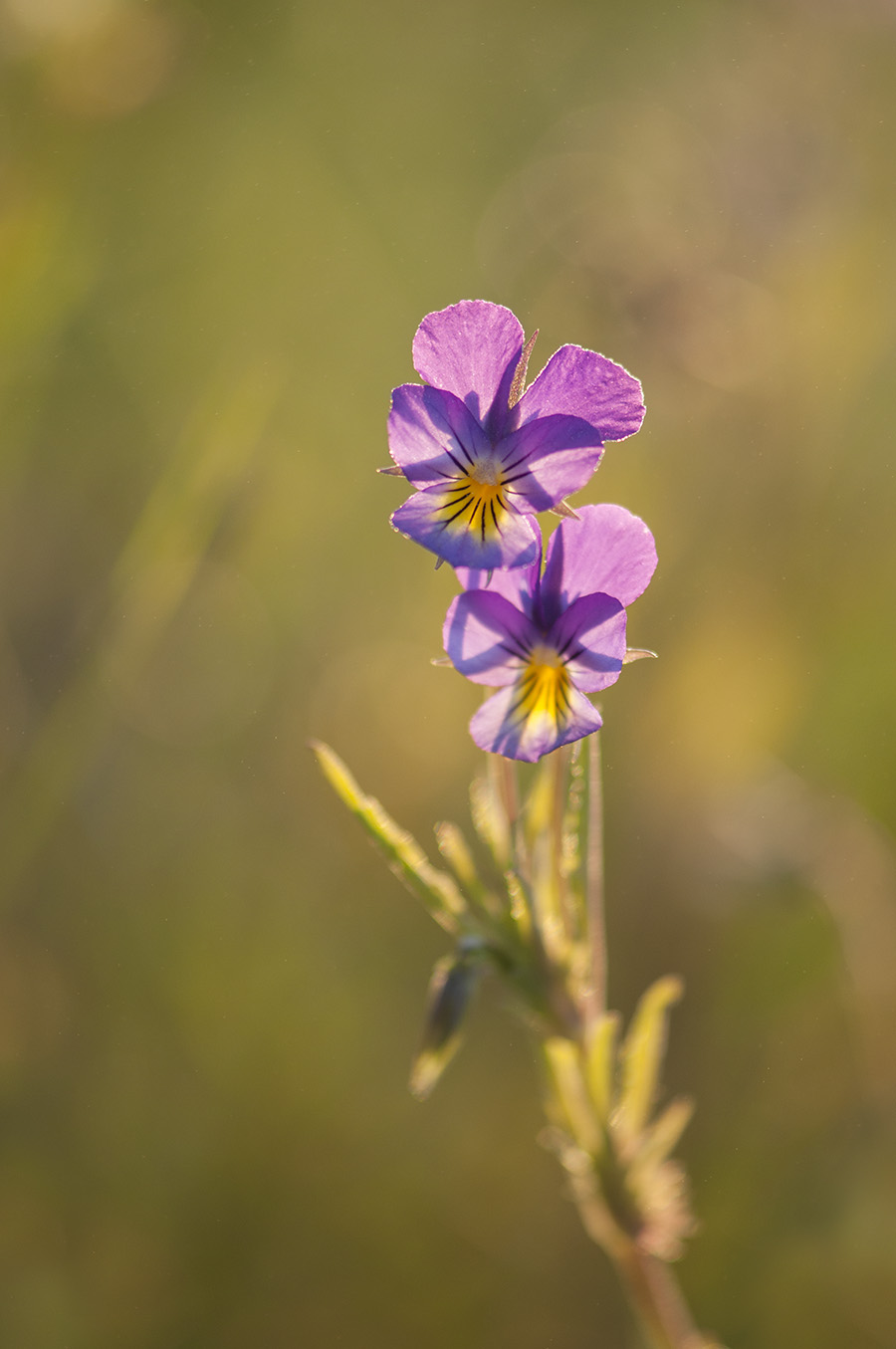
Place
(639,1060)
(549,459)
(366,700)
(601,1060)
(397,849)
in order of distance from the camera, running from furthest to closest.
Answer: (366,700) → (639,1060) → (601,1060) → (397,849) → (549,459)

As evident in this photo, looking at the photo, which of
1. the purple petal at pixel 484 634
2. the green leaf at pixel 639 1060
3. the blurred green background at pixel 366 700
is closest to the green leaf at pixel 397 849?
the purple petal at pixel 484 634

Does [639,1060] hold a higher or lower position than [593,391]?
lower

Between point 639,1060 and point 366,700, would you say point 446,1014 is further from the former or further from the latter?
point 366,700

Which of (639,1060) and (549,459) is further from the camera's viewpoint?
(639,1060)

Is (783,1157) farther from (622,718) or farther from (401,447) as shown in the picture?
(401,447)

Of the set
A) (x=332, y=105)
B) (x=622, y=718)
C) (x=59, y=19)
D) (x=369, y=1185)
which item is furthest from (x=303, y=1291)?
(x=332, y=105)

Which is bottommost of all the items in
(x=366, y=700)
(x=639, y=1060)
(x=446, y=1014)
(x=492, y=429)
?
(x=639, y=1060)

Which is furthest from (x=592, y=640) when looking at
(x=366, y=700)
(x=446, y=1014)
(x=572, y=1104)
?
(x=366, y=700)
